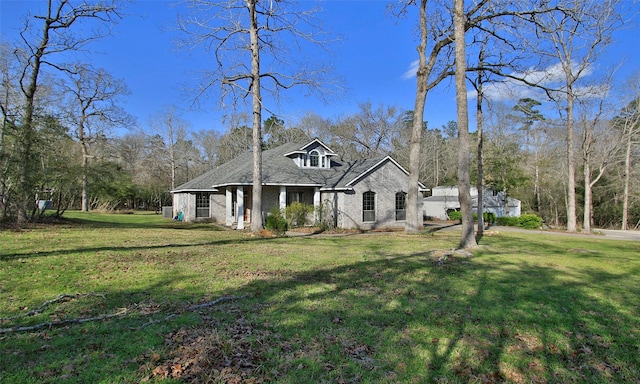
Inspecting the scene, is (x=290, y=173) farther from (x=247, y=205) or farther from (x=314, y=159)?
(x=247, y=205)

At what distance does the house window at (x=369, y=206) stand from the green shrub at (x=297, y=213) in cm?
357

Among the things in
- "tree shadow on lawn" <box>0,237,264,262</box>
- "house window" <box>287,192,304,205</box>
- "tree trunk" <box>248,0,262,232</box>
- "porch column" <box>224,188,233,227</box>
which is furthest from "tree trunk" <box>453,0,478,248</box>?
"porch column" <box>224,188,233,227</box>

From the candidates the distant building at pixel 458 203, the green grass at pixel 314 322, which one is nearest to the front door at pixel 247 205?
the green grass at pixel 314 322

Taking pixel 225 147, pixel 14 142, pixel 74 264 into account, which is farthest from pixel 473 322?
pixel 225 147

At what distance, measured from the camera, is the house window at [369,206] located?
22250 mm

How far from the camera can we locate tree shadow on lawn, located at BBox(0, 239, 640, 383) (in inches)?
139

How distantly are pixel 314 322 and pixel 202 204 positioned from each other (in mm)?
23676

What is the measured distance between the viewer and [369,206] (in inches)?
885

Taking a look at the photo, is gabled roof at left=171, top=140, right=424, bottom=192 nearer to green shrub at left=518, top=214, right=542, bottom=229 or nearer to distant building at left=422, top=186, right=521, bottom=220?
green shrub at left=518, top=214, right=542, bottom=229

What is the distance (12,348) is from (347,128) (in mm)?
39314

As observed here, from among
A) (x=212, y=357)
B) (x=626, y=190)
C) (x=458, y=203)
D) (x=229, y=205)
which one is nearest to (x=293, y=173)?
(x=229, y=205)

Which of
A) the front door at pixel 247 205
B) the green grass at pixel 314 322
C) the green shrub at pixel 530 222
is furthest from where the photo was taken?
the green shrub at pixel 530 222

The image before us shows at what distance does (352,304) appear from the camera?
5.52m

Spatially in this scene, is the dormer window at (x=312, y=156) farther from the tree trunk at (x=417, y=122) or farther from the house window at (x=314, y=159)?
the tree trunk at (x=417, y=122)
